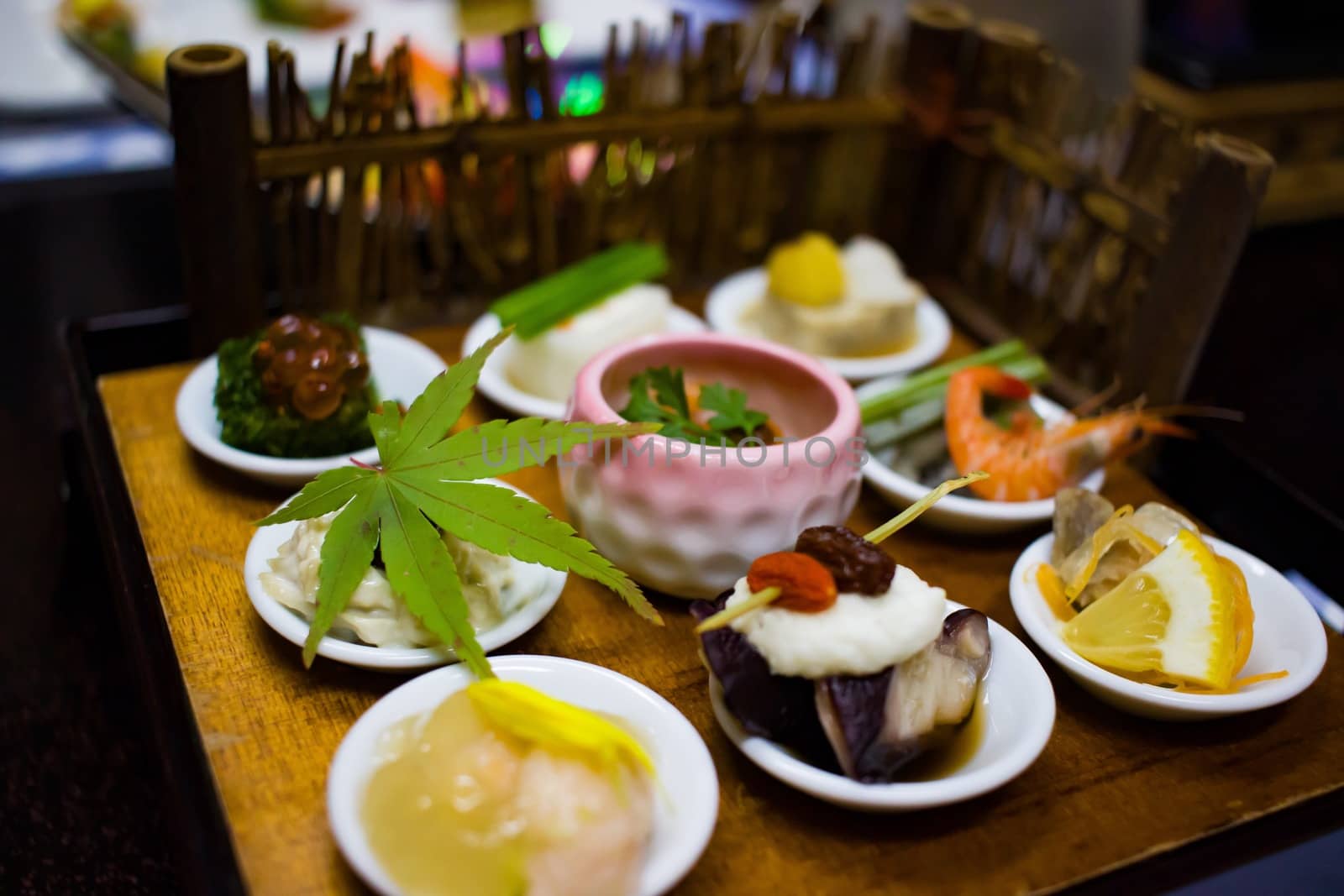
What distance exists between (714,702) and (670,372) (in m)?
0.41

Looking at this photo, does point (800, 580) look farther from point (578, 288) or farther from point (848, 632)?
point (578, 288)

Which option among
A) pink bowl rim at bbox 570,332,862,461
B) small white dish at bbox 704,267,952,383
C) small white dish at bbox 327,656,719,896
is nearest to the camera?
small white dish at bbox 327,656,719,896

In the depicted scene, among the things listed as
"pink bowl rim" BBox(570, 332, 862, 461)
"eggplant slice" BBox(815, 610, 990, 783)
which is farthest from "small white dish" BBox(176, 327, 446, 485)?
"eggplant slice" BBox(815, 610, 990, 783)

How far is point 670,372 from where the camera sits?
1.29 m

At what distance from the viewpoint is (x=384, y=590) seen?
112 cm

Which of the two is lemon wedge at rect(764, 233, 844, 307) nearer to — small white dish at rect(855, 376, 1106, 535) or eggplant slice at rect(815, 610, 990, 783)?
small white dish at rect(855, 376, 1106, 535)

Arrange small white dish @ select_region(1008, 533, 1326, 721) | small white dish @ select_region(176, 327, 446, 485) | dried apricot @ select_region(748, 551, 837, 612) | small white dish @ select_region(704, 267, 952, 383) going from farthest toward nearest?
1. small white dish @ select_region(704, 267, 952, 383)
2. small white dish @ select_region(176, 327, 446, 485)
3. small white dish @ select_region(1008, 533, 1326, 721)
4. dried apricot @ select_region(748, 551, 837, 612)

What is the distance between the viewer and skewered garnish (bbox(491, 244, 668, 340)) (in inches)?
62.8

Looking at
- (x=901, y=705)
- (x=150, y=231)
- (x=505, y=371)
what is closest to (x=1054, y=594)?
(x=901, y=705)

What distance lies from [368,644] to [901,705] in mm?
519

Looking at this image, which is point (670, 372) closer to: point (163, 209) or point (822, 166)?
point (822, 166)

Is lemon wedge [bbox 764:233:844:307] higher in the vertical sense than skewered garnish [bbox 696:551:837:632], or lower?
lower

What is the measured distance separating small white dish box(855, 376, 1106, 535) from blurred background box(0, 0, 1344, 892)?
1.34 ft

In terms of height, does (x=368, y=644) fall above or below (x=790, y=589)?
below
